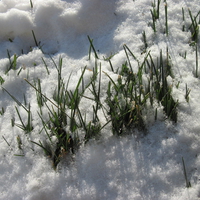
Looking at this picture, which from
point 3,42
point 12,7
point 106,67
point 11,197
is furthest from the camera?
point 12,7

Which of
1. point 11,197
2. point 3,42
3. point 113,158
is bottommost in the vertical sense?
point 11,197

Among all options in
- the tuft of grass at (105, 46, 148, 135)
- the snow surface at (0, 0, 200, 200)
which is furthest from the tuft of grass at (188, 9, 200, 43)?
the tuft of grass at (105, 46, 148, 135)

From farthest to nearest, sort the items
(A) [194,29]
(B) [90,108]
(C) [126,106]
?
1. (A) [194,29]
2. (B) [90,108]
3. (C) [126,106]

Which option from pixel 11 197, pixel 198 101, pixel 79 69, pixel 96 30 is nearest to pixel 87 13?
pixel 96 30

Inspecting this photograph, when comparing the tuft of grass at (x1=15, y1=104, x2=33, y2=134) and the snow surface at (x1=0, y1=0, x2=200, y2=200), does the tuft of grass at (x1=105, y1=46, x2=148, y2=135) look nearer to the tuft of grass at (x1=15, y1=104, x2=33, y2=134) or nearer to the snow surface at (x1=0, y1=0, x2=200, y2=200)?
the snow surface at (x1=0, y1=0, x2=200, y2=200)

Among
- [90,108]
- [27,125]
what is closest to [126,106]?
[90,108]

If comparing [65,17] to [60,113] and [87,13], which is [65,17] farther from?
[60,113]

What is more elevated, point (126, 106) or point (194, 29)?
point (194, 29)

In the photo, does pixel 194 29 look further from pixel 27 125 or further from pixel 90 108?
A: pixel 27 125

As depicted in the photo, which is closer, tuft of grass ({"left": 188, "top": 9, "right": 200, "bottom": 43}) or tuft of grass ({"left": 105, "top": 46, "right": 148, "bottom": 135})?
tuft of grass ({"left": 105, "top": 46, "right": 148, "bottom": 135})
